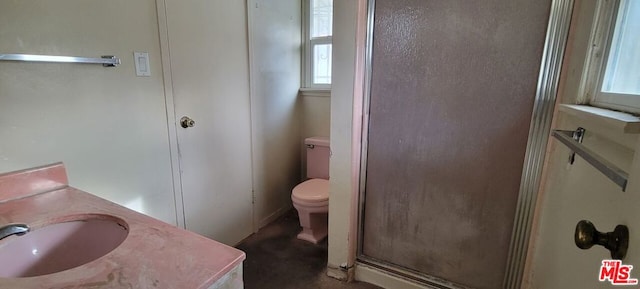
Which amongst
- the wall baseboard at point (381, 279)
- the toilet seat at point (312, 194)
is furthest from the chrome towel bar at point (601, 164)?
the toilet seat at point (312, 194)

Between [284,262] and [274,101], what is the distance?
1.21 metres

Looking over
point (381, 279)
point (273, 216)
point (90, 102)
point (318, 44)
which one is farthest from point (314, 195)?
point (90, 102)

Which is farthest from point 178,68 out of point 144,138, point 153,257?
point 153,257

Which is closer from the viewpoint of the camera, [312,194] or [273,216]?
[312,194]

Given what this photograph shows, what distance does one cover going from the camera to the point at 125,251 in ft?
2.46

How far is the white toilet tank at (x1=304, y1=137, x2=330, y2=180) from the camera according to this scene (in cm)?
249

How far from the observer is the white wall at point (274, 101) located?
220 centimetres

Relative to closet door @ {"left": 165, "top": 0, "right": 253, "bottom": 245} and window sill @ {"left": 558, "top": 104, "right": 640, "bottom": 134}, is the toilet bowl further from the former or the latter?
window sill @ {"left": 558, "top": 104, "right": 640, "bottom": 134}

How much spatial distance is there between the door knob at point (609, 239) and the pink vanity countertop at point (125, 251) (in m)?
0.73

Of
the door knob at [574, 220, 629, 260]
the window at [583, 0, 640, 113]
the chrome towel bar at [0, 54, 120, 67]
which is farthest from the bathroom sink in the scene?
the window at [583, 0, 640, 113]

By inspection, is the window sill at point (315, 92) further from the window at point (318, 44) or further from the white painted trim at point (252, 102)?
the white painted trim at point (252, 102)

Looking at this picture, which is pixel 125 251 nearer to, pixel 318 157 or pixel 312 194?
pixel 312 194

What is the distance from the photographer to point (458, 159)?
1.45m

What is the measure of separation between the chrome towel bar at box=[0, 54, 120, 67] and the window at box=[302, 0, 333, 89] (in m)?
1.58
